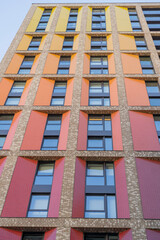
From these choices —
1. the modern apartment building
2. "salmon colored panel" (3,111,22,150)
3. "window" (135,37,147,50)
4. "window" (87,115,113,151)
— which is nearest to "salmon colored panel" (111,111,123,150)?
the modern apartment building

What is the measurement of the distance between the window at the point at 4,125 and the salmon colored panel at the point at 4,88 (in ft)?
4.86

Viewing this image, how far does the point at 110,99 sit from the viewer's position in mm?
19922

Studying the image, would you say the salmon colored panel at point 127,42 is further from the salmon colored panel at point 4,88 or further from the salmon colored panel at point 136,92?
the salmon colored panel at point 4,88

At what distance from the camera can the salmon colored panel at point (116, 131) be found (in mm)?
15991

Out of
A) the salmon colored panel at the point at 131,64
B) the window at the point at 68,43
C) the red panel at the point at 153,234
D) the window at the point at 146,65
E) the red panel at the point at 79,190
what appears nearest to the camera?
the red panel at the point at 153,234

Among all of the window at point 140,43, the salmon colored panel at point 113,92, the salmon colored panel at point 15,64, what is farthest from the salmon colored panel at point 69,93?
the window at point 140,43

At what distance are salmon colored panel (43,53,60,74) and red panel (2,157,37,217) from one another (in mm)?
10364

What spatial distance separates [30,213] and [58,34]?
71.2 ft

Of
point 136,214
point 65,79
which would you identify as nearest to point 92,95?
point 65,79

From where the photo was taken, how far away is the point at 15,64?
79.3 feet

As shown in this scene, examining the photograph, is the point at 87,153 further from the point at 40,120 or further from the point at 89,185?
the point at 40,120

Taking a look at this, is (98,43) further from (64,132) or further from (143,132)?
(143,132)

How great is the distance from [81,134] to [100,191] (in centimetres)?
431

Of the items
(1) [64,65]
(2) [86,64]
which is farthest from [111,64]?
(1) [64,65]
